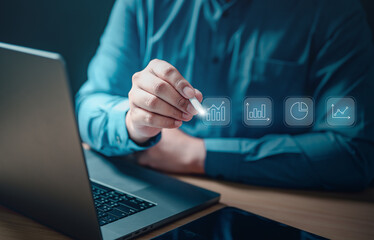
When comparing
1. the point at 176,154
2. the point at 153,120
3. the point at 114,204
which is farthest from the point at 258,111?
the point at 114,204

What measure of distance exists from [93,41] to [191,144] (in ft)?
2.05

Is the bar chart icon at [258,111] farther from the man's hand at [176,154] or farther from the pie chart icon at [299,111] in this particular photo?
the man's hand at [176,154]

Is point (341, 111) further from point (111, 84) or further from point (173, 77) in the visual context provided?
point (111, 84)

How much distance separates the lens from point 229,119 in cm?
99

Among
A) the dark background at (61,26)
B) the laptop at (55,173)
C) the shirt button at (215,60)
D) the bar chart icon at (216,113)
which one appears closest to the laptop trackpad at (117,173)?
the laptop at (55,173)

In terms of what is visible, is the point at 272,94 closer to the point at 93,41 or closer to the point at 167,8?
the point at 167,8

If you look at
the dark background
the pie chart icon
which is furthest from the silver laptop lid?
the dark background

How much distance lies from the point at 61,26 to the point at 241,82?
2.18ft

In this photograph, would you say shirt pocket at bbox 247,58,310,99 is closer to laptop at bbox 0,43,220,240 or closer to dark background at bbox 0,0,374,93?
laptop at bbox 0,43,220,240

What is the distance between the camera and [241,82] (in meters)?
1.00

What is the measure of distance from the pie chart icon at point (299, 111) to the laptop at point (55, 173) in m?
0.34

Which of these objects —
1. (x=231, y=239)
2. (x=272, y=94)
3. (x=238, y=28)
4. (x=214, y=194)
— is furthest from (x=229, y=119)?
(x=231, y=239)

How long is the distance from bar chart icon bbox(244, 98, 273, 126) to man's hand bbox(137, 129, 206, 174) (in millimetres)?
165

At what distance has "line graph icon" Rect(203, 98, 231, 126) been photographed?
3.06ft
